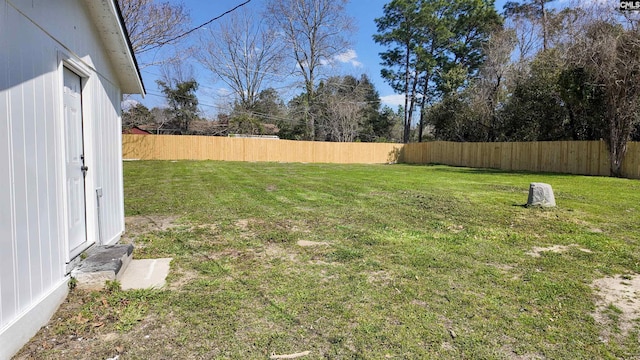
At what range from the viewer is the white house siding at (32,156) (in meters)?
2.02

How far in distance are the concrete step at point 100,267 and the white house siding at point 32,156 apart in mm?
183

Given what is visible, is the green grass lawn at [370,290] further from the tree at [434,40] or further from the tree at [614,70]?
the tree at [434,40]

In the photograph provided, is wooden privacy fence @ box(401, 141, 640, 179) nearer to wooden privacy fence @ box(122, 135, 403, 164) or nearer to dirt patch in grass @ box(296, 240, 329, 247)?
wooden privacy fence @ box(122, 135, 403, 164)

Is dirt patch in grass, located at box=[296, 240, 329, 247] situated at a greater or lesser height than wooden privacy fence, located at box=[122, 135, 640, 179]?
lesser

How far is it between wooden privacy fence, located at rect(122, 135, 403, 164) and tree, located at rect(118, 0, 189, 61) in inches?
301

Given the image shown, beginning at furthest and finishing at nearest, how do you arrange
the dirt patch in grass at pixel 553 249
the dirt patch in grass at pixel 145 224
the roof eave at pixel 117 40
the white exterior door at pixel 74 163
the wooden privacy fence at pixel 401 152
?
the wooden privacy fence at pixel 401 152, the dirt patch in grass at pixel 145 224, the dirt patch in grass at pixel 553 249, the roof eave at pixel 117 40, the white exterior door at pixel 74 163

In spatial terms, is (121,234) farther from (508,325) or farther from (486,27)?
(486,27)

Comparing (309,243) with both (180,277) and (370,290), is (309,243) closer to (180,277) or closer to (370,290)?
(370,290)

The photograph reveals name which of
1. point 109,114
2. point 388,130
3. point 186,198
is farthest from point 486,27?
point 109,114

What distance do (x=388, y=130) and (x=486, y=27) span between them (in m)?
12.0

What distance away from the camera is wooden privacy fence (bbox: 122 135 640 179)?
15.4 m

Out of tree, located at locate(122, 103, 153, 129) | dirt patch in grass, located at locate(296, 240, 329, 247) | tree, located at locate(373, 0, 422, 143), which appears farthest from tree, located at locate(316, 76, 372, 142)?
dirt patch in grass, located at locate(296, 240, 329, 247)

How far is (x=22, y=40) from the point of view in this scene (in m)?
2.22

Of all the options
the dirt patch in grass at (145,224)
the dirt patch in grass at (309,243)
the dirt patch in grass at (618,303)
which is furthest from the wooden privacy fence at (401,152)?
the dirt patch in grass at (145,224)
